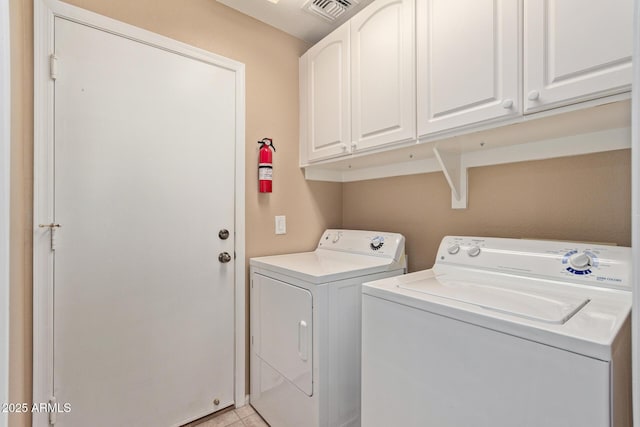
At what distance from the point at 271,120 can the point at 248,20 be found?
0.66 m

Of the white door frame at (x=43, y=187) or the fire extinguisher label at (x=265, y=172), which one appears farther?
the fire extinguisher label at (x=265, y=172)

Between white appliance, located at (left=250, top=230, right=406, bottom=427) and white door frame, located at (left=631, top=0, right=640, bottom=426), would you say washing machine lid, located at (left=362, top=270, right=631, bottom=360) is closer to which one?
white door frame, located at (left=631, top=0, right=640, bottom=426)

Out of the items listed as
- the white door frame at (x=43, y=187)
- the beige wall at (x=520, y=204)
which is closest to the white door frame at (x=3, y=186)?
the white door frame at (x=43, y=187)

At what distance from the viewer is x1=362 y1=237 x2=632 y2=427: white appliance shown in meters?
0.69

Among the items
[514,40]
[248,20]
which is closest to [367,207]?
[514,40]

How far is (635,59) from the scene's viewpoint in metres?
0.52

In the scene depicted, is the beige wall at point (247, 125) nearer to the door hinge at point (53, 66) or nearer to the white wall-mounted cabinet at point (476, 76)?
the door hinge at point (53, 66)

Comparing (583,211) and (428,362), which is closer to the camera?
(428,362)

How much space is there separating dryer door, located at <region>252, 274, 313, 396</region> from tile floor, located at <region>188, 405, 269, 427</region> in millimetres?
365

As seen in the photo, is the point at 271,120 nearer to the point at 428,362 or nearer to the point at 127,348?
the point at 127,348

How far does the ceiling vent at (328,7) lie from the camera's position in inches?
71.8

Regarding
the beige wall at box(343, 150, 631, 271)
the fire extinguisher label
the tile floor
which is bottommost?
the tile floor

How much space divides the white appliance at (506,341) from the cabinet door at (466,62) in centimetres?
61

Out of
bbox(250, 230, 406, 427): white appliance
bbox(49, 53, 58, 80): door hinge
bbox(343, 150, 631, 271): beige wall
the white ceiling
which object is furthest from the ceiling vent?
bbox(250, 230, 406, 427): white appliance
